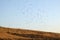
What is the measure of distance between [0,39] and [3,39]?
515 mm

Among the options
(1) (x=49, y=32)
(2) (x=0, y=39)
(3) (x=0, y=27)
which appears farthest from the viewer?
(1) (x=49, y=32)

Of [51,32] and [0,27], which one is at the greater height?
[0,27]

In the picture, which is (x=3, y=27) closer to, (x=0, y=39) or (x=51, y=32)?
(x=51, y=32)

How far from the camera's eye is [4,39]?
14258 millimetres

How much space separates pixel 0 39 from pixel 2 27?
13078 mm

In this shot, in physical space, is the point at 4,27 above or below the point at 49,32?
above

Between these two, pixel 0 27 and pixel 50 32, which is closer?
pixel 0 27

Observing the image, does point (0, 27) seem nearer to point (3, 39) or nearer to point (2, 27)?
point (2, 27)

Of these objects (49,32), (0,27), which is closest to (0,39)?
(0,27)

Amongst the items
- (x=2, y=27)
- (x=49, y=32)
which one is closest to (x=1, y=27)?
(x=2, y=27)

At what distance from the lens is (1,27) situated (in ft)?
87.1

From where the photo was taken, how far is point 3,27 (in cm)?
2678

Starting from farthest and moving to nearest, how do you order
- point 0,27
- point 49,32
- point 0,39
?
point 49,32
point 0,27
point 0,39

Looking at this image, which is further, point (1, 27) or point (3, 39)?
point (1, 27)
